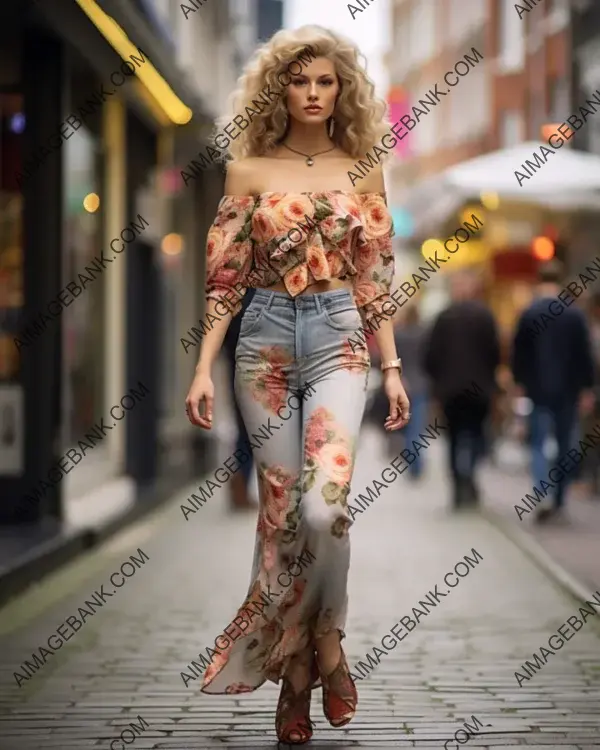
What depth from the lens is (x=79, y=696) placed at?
6.09 metres

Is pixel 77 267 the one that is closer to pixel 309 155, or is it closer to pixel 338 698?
pixel 309 155

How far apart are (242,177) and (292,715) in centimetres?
165

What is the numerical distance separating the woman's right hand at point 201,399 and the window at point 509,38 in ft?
98.6

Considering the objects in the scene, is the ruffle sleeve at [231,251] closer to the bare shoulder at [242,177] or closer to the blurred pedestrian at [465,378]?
the bare shoulder at [242,177]

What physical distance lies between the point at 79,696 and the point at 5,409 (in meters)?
5.12

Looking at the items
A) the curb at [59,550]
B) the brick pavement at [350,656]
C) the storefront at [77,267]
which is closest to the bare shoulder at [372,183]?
the brick pavement at [350,656]

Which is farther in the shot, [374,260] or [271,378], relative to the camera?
[374,260]

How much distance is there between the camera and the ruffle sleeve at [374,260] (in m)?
5.23

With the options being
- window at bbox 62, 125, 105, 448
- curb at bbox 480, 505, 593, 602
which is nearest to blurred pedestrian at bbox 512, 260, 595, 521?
curb at bbox 480, 505, 593, 602

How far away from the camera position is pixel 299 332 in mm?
5078

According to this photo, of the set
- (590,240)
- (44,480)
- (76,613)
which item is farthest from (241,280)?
(590,240)

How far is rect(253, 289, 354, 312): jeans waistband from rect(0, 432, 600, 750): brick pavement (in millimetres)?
1341

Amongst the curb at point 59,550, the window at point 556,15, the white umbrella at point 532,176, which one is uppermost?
the window at point 556,15

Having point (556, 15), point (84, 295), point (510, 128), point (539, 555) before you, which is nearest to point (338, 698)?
point (539, 555)
